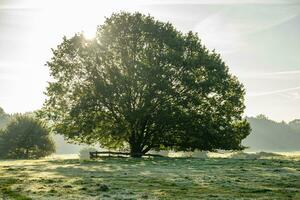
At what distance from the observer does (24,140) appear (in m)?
85.2

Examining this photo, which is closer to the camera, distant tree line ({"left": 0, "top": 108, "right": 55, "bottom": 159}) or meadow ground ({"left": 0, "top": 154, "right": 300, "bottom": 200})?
meadow ground ({"left": 0, "top": 154, "right": 300, "bottom": 200})

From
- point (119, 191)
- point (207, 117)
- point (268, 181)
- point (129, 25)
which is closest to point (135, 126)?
point (207, 117)

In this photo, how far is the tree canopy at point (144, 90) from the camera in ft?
164

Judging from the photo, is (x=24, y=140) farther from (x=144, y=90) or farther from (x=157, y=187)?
(x=157, y=187)

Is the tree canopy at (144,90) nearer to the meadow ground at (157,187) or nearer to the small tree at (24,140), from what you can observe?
the meadow ground at (157,187)

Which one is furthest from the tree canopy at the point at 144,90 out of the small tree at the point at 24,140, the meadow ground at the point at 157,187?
the small tree at the point at 24,140

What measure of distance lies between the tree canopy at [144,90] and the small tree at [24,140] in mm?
33603

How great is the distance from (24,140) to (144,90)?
43.8 meters

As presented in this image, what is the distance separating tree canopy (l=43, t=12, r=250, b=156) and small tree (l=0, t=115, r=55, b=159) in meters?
33.6

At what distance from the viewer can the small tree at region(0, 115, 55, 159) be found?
8531 cm

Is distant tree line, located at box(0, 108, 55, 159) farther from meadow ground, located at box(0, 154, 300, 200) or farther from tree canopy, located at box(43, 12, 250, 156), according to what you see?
meadow ground, located at box(0, 154, 300, 200)

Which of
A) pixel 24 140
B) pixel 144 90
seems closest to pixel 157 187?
pixel 144 90

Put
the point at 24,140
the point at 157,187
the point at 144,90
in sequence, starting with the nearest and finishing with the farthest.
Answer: the point at 157,187
the point at 144,90
the point at 24,140

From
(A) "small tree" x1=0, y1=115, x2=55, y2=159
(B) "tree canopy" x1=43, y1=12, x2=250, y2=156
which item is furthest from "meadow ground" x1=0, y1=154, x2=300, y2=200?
(A) "small tree" x1=0, y1=115, x2=55, y2=159
